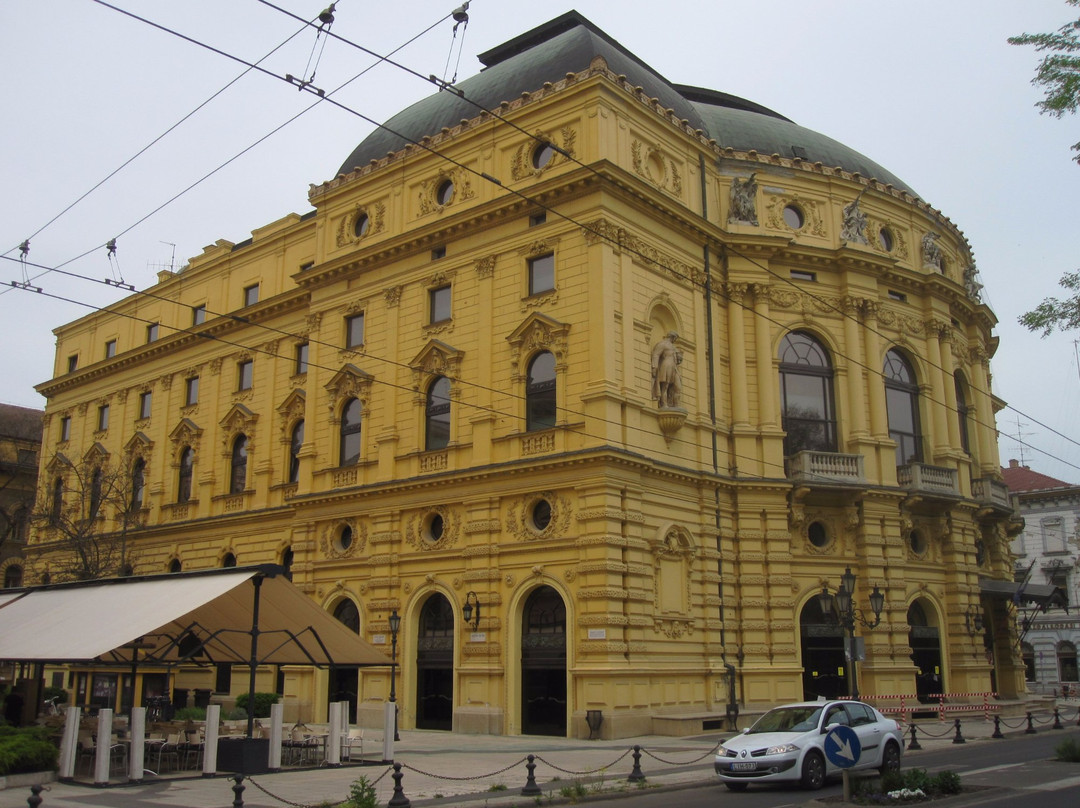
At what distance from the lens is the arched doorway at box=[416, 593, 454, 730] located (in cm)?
3350

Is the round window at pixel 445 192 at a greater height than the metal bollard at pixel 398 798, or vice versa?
the round window at pixel 445 192

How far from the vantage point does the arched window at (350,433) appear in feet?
127

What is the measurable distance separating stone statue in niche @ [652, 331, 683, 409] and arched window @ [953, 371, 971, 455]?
671 inches

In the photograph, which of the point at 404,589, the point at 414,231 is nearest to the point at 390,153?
the point at 414,231

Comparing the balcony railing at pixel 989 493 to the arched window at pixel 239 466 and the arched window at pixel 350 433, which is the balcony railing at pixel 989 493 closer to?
the arched window at pixel 350 433

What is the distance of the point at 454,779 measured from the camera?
19.4 meters

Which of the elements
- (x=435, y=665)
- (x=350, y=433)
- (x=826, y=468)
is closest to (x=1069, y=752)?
(x=826, y=468)

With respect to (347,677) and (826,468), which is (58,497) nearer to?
(347,677)

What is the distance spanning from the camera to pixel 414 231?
3716 centimetres

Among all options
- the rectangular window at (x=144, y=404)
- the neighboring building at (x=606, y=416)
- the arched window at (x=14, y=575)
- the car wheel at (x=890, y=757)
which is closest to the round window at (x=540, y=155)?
the neighboring building at (x=606, y=416)

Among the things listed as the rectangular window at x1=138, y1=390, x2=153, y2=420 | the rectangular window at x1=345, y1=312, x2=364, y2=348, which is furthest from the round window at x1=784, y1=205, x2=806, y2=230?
the rectangular window at x1=138, y1=390, x2=153, y2=420

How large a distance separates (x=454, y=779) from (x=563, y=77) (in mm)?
24393

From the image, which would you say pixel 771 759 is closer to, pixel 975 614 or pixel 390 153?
pixel 975 614

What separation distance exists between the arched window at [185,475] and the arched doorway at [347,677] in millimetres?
14280
